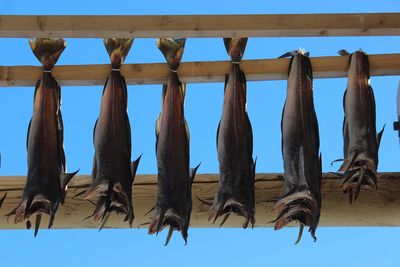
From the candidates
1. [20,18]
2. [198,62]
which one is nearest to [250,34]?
[198,62]

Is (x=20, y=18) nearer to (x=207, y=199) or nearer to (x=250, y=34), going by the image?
(x=250, y=34)

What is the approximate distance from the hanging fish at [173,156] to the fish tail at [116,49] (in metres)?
0.17

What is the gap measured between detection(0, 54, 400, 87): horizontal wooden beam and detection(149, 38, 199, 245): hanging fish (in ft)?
0.27

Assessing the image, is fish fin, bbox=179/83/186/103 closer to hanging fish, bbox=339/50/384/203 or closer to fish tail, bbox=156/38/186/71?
fish tail, bbox=156/38/186/71

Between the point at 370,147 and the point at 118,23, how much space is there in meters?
1.24

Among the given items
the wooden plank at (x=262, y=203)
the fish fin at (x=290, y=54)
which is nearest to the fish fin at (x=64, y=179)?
the wooden plank at (x=262, y=203)

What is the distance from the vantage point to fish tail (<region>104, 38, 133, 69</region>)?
142 inches

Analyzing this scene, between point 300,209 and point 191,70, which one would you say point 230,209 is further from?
point 191,70

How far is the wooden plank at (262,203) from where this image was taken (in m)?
3.85

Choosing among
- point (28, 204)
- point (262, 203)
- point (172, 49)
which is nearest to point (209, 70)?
point (172, 49)

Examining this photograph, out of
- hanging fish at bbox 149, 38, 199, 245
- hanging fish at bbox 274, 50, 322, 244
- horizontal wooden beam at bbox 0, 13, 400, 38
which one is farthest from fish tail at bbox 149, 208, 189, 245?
horizontal wooden beam at bbox 0, 13, 400, 38

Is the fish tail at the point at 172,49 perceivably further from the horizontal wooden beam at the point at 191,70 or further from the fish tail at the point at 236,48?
the fish tail at the point at 236,48

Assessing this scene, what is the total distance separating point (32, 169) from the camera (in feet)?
11.4

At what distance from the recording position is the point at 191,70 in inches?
145
